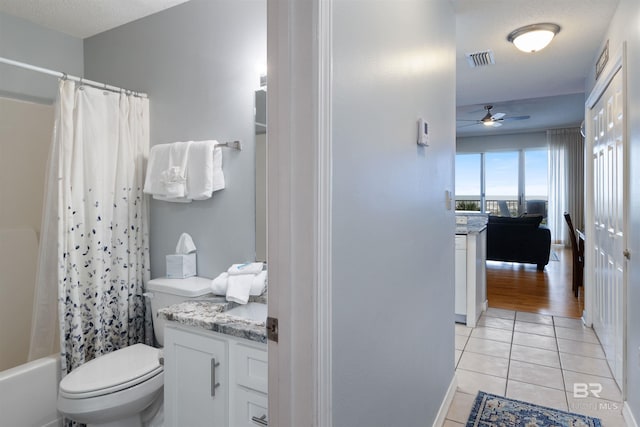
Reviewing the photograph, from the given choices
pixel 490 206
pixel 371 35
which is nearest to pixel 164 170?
pixel 371 35

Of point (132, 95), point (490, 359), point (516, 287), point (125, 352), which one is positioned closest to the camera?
point (125, 352)

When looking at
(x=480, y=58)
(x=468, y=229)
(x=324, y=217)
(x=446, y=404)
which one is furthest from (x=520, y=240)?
(x=324, y=217)

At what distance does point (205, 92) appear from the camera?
7.66 feet

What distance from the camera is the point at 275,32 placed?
0.88 metres

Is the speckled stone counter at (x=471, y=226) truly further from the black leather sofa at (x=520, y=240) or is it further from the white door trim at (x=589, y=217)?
the black leather sofa at (x=520, y=240)

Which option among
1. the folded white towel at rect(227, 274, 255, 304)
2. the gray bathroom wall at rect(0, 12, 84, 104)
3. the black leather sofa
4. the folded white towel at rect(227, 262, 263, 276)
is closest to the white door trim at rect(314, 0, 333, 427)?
the folded white towel at rect(227, 274, 255, 304)

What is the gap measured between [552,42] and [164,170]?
2.98 metres

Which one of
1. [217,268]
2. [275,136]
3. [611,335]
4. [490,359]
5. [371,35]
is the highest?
[371,35]

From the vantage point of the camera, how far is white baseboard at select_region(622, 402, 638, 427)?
1.88 meters

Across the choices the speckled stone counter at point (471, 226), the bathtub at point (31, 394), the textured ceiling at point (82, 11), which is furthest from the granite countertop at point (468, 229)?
the bathtub at point (31, 394)

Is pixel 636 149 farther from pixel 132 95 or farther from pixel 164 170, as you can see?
pixel 132 95

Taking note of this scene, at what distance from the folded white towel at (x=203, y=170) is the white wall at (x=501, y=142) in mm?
8229

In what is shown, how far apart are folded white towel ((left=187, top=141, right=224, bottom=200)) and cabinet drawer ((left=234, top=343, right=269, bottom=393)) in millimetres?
1116

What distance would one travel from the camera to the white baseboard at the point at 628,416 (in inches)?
74.1
